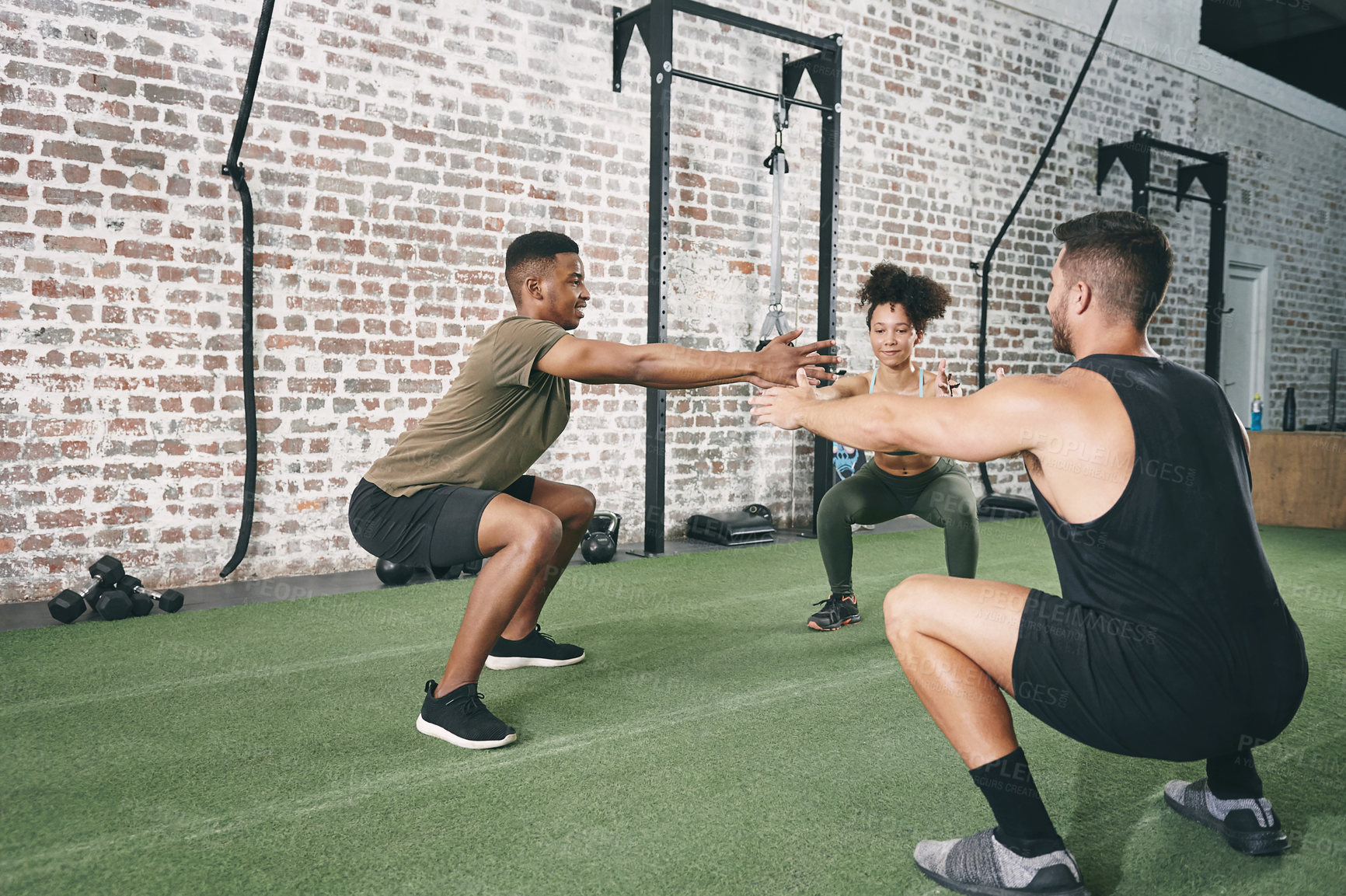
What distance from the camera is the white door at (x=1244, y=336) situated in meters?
8.86

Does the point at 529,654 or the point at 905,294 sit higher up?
the point at 905,294

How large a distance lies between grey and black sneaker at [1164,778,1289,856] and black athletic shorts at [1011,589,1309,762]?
0.30 meters

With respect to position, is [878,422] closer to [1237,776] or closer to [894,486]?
[1237,776]

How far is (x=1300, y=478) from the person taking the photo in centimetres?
627

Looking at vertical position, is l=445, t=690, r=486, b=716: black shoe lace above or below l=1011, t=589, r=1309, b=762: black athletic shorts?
below

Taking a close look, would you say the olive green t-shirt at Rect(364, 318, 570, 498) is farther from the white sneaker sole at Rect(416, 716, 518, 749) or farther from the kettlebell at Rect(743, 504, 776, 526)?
the kettlebell at Rect(743, 504, 776, 526)

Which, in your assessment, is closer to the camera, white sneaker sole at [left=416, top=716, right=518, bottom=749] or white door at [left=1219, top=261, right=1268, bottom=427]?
white sneaker sole at [left=416, top=716, right=518, bottom=749]

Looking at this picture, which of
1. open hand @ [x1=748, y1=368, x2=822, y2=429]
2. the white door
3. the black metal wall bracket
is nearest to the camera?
open hand @ [x1=748, y1=368, x2=822, y2=429]

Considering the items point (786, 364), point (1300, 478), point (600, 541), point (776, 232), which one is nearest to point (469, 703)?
point (786, 364)

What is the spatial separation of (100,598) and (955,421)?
131 inches

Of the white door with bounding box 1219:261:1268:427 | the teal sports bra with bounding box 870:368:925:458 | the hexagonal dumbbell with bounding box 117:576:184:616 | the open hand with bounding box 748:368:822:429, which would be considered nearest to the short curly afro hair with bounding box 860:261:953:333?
the teal sports bra with bounding box 870:368:925:458

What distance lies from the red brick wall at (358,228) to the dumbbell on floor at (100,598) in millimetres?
332

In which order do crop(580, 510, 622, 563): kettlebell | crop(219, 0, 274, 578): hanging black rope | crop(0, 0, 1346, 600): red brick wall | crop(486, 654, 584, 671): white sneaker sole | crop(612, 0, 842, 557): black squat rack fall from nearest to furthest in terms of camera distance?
crop(486, 654, 584, 671): white sneaker sole
crop(0, 0, 1346, 600): red brick wall
crop(219, 0, 274, 578): hanging black rope
crop(580, 510, 622, 563): kettlebell
crop(612, 0, 842, 557): black squat rack

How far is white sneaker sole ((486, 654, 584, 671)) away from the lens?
2.96m
